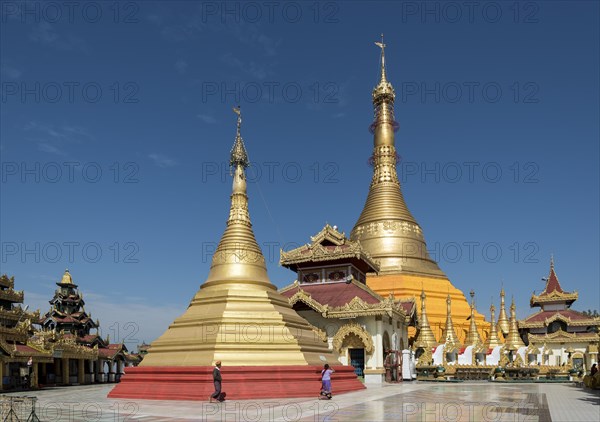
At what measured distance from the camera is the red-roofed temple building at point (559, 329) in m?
56.2

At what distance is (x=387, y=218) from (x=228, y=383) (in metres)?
38.3

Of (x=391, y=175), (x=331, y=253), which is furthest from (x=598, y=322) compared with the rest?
(x=331, y=253)

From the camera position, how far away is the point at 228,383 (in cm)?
2233

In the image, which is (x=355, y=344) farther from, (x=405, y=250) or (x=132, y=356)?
(x=132, y=356)

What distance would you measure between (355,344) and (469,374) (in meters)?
11.3

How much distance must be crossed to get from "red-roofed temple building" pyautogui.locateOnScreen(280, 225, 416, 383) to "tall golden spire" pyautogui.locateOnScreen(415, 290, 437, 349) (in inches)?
101

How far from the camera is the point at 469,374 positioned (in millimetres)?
42219

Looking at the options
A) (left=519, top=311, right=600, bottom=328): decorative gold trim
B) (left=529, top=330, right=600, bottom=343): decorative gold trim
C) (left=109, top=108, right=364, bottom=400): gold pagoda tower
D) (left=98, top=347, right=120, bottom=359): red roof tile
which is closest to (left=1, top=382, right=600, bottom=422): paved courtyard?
(left=109, top=108, right=364, bottom=400): gold pagoda tower

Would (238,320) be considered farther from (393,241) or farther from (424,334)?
(393,241)

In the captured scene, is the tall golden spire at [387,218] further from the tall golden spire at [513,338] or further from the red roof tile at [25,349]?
the red roof tile at [25,349]

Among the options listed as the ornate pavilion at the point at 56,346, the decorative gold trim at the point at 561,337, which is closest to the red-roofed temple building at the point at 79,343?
the ornate pavilion at the point at 56,346

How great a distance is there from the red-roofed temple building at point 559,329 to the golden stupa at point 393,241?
7846 millimetres

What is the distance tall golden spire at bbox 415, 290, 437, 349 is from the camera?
151 feet

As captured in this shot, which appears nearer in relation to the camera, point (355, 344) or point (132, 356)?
point (355, 344)
